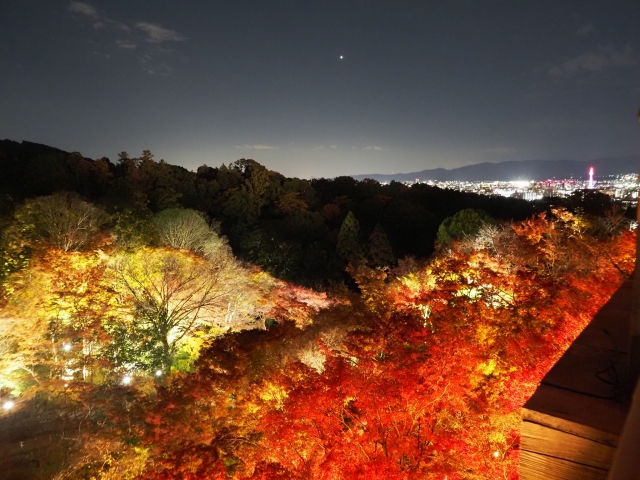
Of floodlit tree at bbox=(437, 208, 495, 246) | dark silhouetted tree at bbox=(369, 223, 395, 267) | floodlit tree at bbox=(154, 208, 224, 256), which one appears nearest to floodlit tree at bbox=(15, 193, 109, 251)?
floodlit tree at bbox=(154, 208, 224, 256)

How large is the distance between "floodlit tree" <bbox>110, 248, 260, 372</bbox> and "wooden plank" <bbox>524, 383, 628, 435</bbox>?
46.0 ft

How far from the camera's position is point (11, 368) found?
1192 centimetres

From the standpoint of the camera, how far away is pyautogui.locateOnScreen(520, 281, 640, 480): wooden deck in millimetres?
1195

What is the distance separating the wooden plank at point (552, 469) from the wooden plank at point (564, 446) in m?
0.01

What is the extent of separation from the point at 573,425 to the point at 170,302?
49.1 ft

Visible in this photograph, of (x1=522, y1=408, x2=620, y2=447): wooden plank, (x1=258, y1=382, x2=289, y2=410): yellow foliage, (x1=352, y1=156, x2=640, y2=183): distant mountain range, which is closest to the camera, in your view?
(x1=522, y1=408, x2=620, y2=447): wooden plank

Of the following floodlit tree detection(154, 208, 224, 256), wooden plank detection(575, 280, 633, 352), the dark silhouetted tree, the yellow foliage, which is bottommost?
the yellow foliage

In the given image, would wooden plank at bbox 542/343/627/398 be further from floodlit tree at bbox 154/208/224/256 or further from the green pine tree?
the green pine tree

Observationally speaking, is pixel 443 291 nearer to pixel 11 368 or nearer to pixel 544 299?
pixel 544 299

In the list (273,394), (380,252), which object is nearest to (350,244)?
(380,252)

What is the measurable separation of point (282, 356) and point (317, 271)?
48.5 feet

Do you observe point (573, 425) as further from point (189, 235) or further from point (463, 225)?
point (463, 225)

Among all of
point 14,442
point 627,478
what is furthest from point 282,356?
point 627,478

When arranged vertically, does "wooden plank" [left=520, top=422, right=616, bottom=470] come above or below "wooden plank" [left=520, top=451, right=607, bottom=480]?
above
